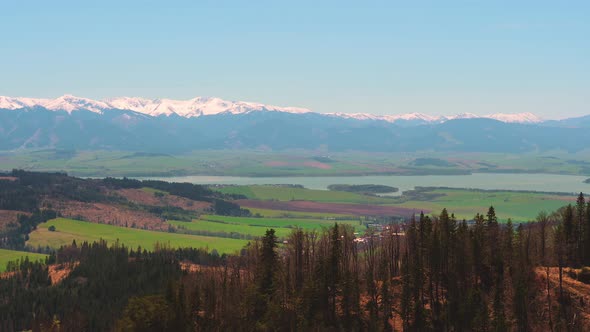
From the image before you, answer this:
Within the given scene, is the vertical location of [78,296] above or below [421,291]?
below

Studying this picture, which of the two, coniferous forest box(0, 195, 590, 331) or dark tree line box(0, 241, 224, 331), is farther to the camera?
dark tree line box(0, 241, 224, 331)

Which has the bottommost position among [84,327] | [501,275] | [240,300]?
[84,327]

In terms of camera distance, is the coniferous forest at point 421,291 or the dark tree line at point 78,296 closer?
the coniferous forest at point 421,291

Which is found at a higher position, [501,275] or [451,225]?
[451,225]

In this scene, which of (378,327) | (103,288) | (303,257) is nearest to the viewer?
(378,327)

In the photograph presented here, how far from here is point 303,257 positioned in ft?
470

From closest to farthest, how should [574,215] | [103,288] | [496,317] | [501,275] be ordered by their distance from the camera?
[496,317]
[501,275]
[574,215]
[103,288]

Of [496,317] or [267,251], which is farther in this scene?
[267,251]

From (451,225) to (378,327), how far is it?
2865 centimetres

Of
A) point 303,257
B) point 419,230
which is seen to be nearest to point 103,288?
point 303,257

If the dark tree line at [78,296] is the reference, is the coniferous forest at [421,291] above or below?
above

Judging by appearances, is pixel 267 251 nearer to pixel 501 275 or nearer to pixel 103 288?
pixel 501 275

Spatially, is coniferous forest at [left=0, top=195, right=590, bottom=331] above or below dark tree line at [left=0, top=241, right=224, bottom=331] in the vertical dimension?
above

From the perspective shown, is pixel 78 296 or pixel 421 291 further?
pixel 78 296
